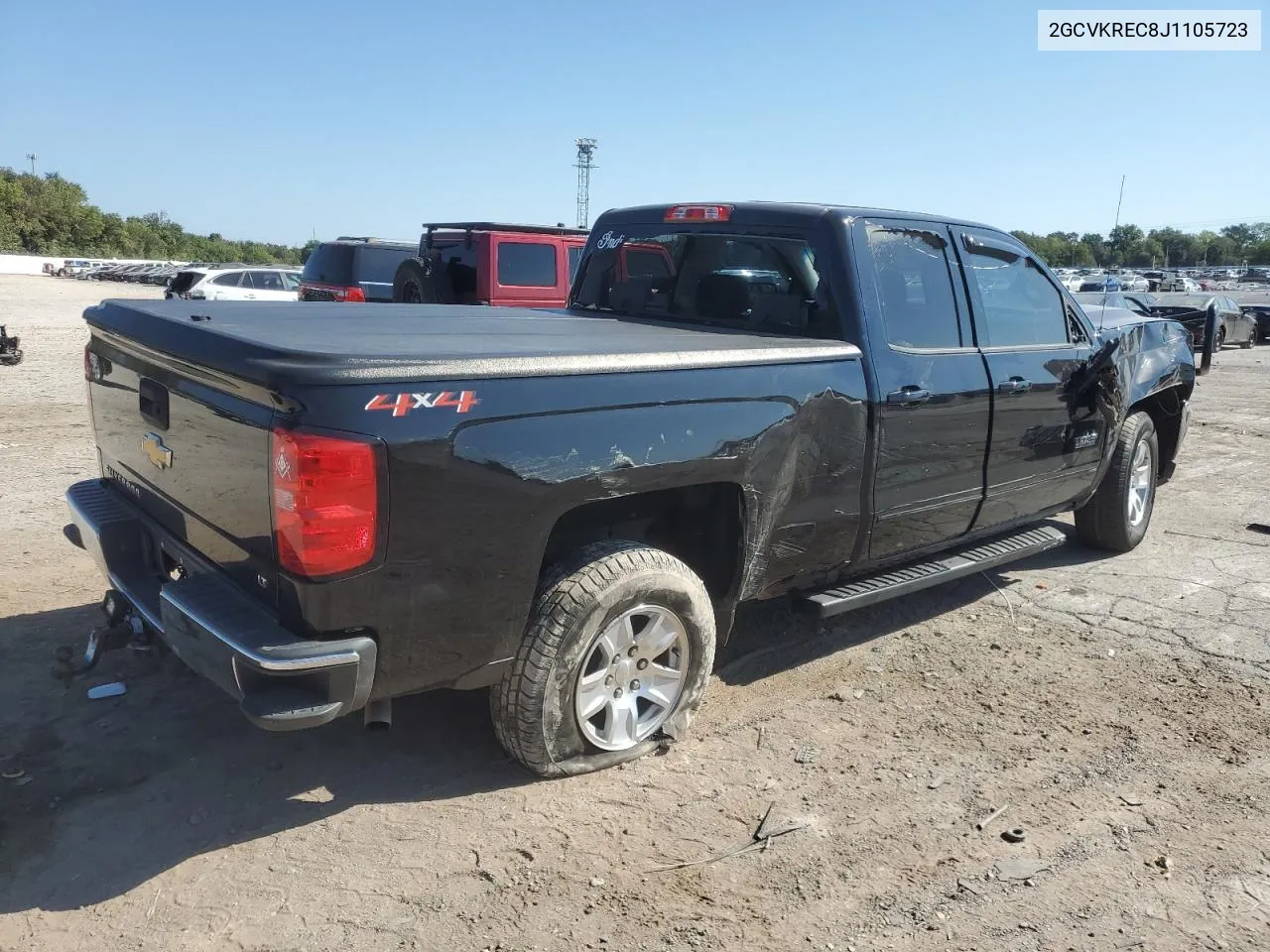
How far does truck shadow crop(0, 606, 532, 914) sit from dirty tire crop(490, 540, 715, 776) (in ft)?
0.76

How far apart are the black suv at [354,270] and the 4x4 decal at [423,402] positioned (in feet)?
38.6

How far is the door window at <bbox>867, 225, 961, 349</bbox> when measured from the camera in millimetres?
4211

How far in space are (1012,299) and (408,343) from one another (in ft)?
10.8

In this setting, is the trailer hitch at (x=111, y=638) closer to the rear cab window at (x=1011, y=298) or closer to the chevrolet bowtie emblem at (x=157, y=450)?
the chevrolet bowtie emblem at (x=157, y=450)

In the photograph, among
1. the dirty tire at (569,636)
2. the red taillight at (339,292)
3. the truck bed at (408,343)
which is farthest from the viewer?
the red taillight at (339,292)

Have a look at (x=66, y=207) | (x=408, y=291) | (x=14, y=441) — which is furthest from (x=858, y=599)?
(x=66, y=207)

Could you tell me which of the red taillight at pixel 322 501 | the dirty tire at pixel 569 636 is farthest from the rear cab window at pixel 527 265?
the red taillight at pixel 322 501

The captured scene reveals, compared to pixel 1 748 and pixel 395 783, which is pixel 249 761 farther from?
pixel 1 748

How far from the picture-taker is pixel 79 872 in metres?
2.84

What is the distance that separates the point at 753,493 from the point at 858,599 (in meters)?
0.87

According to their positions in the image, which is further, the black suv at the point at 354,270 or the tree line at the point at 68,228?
the tree line at the point at 68,228

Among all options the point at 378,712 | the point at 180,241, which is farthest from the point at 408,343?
the point at 180,241

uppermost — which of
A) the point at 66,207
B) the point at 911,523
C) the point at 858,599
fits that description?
the point at 66,207

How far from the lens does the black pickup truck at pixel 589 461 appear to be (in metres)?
2.69
